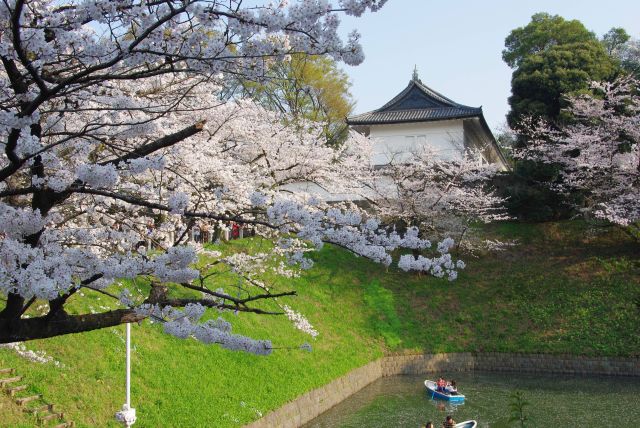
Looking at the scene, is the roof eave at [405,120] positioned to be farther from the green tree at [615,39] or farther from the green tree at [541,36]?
the green tree at [615,39]

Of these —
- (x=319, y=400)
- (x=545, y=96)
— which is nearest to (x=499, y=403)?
(x=319, y=400)

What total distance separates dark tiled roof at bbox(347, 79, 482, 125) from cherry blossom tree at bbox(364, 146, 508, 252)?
2.39 m

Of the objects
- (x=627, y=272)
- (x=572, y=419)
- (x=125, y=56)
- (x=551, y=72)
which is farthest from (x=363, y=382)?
(x=551, y=72)

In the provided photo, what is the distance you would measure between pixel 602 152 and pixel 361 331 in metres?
11.5

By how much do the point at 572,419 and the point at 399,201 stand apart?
11.6m

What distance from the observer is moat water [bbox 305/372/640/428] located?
13.7m

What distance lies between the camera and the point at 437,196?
78.1ft

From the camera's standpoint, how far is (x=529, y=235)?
25656 mm

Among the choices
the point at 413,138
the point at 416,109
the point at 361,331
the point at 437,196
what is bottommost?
the point at 361,331

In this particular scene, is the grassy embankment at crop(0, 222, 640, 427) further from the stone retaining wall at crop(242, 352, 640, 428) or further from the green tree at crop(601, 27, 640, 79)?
the green tree at crop(601, 27, 640, 79)

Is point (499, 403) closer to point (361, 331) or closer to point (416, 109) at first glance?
point (361, 331)

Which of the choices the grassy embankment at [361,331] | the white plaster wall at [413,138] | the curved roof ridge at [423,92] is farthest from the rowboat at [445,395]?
the curved roof ridge at [423,92]

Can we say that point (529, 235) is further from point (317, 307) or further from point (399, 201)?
point (317, 307)

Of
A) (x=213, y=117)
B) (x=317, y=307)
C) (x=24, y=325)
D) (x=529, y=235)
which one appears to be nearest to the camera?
(x=24, y=325)
